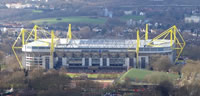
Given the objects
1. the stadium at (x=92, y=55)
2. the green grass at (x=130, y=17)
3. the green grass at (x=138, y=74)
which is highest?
the green grass at (x=130, y=17)

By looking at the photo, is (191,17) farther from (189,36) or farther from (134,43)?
(134,43)

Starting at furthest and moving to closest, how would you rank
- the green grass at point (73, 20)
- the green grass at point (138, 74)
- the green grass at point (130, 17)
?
the green grass at point (130, 17) < the green grass at point (73, 20) < the green grass at point (138, 74)

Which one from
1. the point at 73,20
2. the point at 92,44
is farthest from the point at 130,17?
the point at 92,44

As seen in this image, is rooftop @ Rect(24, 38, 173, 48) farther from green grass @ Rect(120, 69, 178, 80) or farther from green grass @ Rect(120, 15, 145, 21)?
green grass @ Rect(120, 15, 145, 21)

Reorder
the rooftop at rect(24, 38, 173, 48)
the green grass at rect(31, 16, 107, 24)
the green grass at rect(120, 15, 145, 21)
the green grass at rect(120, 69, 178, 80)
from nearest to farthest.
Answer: the green grass at rect(120, 69, 178, 80), the rooftop at rect(24, 38, 173, 48), the green grass at rect(31, 16, 107, 24), the green grass at rect(120, 15, 145, 21)

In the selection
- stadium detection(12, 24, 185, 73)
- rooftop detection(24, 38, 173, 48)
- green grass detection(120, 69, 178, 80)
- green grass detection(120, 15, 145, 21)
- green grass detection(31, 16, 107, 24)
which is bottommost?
green grass detection(120, 69, 178, 80)

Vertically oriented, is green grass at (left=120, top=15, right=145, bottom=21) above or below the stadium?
above

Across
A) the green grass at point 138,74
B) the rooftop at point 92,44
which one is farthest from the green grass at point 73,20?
the green grass at point 138,74

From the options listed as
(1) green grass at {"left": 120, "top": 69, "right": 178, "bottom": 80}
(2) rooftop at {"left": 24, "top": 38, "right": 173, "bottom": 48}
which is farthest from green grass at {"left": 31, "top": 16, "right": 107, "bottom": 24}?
(1) green grass at {"left": 120, "top": 69, "right": 178, "bottom": 80}

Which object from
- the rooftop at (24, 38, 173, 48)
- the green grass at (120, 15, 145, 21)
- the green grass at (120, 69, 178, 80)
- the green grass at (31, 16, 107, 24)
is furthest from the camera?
the green grass at (120, 15, 145, 21)

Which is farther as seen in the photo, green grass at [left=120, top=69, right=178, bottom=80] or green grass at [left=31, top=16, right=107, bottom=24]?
green grass at [left=31, top=16, right=107, bottom=24]

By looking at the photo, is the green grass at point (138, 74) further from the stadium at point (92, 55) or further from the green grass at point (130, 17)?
the green grass at point (130, 17)
